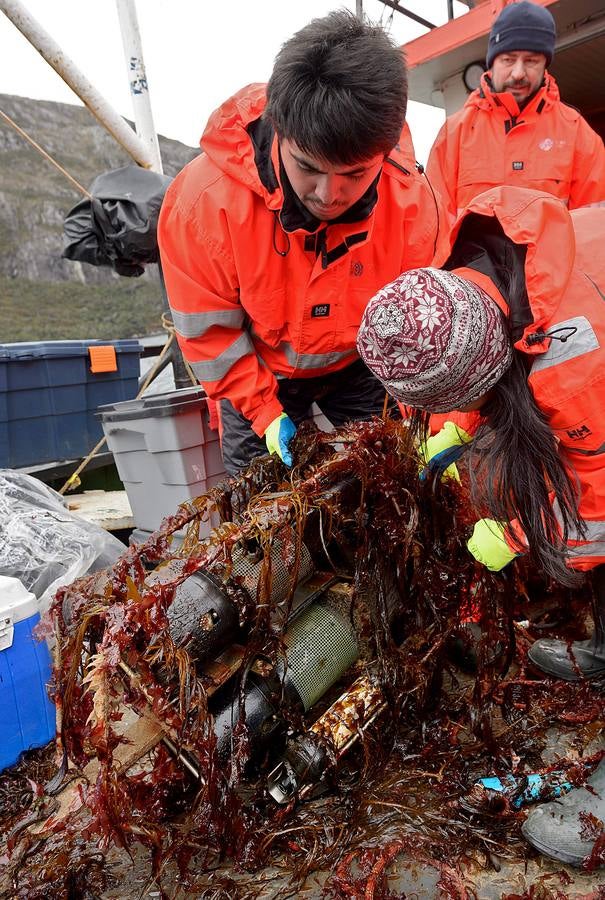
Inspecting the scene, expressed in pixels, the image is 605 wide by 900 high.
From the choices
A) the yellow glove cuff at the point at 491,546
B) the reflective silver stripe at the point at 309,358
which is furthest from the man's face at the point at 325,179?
the yellow glove cuff at the point at 491,546

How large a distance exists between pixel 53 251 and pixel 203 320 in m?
47.4

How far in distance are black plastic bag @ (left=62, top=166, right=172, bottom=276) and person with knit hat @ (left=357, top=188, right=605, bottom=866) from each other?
3.13 m

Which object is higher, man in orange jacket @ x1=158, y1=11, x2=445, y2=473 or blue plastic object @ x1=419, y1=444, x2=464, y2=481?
man in orange jacket @ x1=158, y1=11, x2=445, y2=473

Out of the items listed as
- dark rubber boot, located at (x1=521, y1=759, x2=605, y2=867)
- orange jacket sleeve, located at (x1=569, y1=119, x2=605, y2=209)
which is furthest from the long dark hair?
orange jacket sleeve, located at (x1=569, y1=119, x2=605, y2=209)

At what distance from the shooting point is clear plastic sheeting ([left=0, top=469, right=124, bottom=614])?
2844 millimetres

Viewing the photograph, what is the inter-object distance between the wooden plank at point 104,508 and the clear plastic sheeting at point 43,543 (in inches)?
31.9

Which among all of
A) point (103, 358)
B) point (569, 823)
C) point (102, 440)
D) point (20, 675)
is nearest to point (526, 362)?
point (569, 823)

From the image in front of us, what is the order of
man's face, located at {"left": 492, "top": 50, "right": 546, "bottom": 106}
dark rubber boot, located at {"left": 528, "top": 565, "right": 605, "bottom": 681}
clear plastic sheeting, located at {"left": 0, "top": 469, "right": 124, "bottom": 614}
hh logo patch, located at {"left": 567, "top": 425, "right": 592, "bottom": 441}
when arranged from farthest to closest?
man's face, located at {"left": 492, "top": 50, "right": 546, "bottom": 106} → clear plastic sheeting, located at {"left": 0, "top": 469, "right": 124, "bottom": 614} → dark rubber boot, located at {"left": 528, "top": 565, "right": 605, "bottom": 681} → hh logo patch, located at {"left": 567, "top": 425, "right": 592, "bottom": 441}

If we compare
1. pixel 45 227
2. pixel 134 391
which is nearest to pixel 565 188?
pixel 134 391

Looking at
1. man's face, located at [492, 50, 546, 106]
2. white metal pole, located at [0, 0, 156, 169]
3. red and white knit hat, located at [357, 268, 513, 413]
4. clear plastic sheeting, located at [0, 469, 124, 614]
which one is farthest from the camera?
white metal pole, located at [0, 0, 156, 169]

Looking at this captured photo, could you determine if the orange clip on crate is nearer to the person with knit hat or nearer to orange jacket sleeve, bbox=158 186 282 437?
orange jacket sleeve, bbox=158 186 282 437

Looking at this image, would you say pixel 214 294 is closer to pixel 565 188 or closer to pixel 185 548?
pixel 185 548

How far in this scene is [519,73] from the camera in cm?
341

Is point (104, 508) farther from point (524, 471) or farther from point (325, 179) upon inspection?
point (524, 471)
